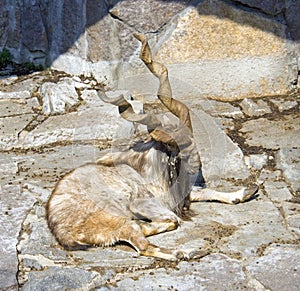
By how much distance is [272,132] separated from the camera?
6.71 meters

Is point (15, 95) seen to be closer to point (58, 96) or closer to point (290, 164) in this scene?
point (58, 96)

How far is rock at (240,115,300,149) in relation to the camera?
21.2 feet

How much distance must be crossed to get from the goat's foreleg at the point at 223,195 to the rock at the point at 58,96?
2233 mm

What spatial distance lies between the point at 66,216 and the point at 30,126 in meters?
2.32

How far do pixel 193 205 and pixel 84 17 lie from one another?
10.1ft

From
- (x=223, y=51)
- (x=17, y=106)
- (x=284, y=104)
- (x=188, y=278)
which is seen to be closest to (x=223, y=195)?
(x=188, y=278)

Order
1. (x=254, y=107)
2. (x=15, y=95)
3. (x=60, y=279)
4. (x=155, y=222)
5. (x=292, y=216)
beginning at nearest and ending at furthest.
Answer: (x=60, y=279), (x=155, y=222), (x=292, y=216), (x=254, y=107), (x=15, y=95)

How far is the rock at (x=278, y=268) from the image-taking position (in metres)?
4.13

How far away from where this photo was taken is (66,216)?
4762 mm

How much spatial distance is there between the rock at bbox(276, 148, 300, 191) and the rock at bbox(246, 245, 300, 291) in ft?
3.66

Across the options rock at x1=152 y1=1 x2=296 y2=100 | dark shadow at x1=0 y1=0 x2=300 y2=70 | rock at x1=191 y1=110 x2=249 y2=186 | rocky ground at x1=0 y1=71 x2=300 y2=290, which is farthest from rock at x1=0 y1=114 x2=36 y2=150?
rock at x1=191 y1=110 x2=249 y2=186

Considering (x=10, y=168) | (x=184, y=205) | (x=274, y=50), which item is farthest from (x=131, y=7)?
(x=184, y=205)

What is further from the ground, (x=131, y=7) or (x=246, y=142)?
(x=131, y=7)

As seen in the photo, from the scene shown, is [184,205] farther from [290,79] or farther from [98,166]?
A: [290,79]
